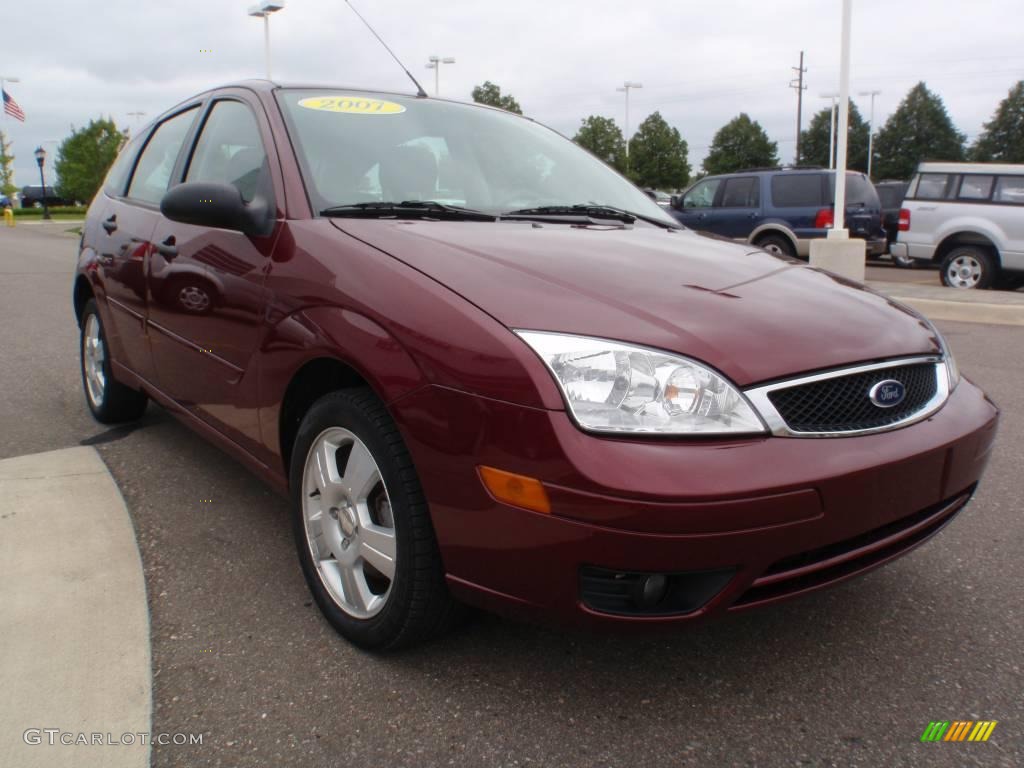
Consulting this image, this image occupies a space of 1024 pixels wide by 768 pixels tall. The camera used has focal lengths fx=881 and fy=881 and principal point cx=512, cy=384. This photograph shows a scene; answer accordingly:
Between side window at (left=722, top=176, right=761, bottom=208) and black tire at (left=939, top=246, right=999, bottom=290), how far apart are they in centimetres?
292

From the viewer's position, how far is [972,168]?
486 inches

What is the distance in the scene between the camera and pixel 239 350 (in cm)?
271

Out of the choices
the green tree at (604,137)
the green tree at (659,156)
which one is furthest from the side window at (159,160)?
the green tree at (659,156)

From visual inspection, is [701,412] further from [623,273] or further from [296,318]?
[296,318]

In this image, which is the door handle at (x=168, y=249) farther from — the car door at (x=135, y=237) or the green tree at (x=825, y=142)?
the green tree at (x=825, y=142)

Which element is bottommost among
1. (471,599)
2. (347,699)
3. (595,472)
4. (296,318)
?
(347,699)

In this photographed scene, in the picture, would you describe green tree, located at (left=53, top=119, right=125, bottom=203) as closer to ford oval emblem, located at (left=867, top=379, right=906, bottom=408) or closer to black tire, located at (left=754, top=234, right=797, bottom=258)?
black tire, located at (left=754, top=234, right=797, bottom=258)

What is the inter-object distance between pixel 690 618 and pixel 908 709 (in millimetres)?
637

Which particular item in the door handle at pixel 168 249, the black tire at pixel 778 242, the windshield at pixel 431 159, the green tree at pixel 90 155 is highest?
the green tree at pixel 90 155

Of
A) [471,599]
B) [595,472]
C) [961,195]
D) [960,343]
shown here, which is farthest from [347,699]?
[961,195]

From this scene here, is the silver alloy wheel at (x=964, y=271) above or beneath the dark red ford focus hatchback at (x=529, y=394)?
beneath

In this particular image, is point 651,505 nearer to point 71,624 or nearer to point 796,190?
point 71,624

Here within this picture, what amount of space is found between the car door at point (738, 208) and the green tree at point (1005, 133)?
76.8m
